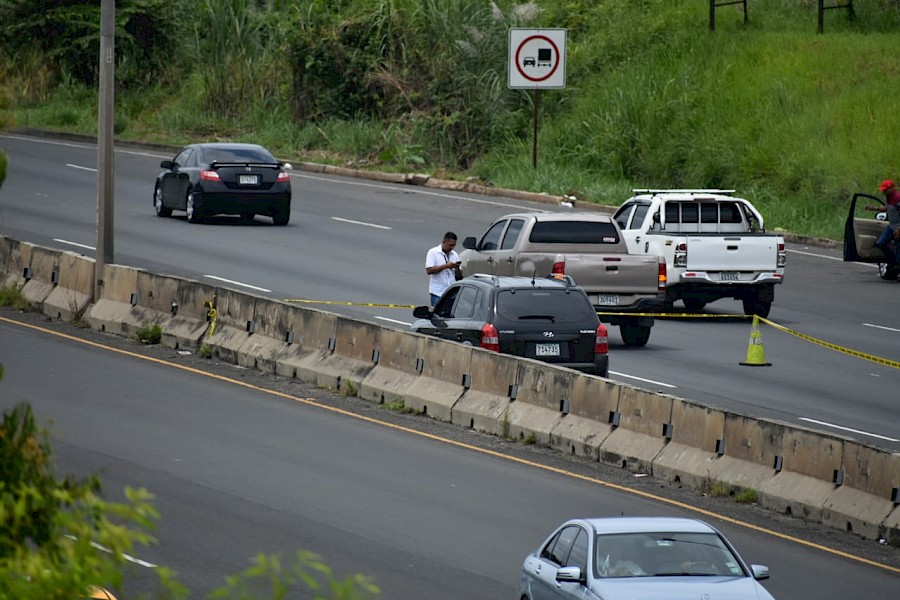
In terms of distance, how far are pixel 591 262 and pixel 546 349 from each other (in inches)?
193

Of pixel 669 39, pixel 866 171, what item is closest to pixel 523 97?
pixel 669 39

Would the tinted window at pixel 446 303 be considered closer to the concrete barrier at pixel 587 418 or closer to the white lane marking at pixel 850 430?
the concrete barrier at pixel 587 418

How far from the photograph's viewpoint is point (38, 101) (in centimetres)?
5866

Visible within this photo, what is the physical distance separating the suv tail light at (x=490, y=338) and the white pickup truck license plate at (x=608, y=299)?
15.9 feet

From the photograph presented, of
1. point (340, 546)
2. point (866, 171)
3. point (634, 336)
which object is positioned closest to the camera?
point (340, 546)

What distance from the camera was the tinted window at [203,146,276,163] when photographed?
3416 centimetres

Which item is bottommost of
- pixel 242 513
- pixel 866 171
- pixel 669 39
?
pixel 242 513

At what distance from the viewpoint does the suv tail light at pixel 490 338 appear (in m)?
19.3

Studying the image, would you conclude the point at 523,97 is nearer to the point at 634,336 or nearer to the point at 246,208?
the point at 246,208

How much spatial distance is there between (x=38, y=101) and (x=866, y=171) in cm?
3241

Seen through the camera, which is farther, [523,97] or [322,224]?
[523,97]

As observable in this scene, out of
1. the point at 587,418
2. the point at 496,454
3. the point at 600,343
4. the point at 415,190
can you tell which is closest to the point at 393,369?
the point at 600,343

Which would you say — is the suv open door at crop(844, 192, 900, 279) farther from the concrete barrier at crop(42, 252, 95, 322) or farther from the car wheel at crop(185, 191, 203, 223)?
the concrete barrier at crop(42, 252, 95, 322)

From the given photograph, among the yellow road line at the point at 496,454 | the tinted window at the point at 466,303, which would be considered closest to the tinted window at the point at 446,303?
the tinted window at the point at 466,303
